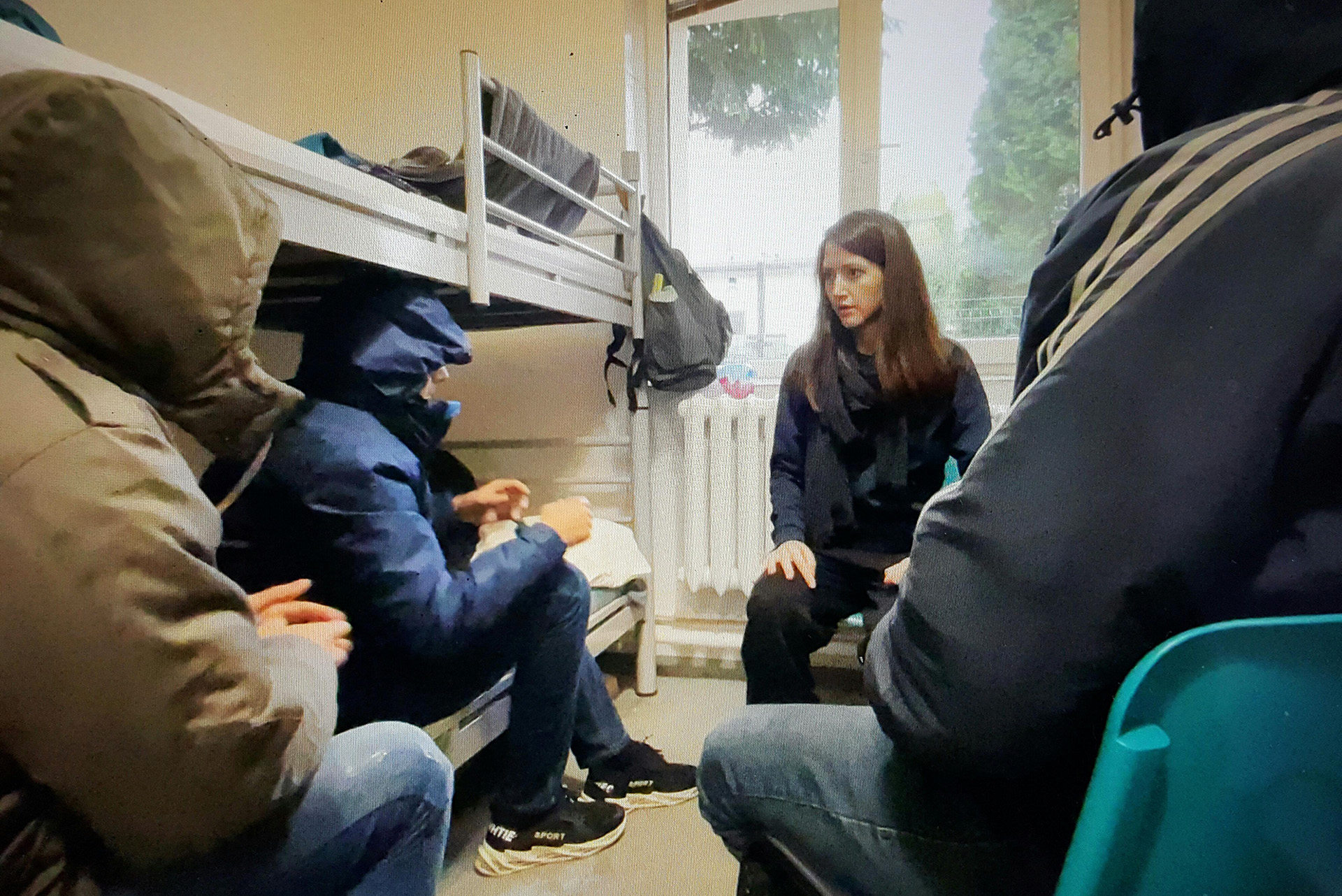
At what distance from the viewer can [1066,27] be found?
1.62 m

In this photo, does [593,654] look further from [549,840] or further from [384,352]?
[384,352]

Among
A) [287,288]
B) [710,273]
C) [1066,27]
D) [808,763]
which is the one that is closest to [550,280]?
[287,288]

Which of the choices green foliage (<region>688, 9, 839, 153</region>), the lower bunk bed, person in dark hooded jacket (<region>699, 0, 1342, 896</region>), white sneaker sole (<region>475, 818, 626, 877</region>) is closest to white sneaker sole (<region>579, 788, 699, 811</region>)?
white sneaker sole (<region>475, 818, 626, 877</region>)

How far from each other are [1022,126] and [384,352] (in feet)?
5.16

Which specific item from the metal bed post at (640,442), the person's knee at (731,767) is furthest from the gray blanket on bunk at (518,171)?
the person's knee at (731,767)

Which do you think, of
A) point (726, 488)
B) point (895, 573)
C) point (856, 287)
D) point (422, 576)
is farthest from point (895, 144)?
point (422, 576)

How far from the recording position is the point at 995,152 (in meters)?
1.62

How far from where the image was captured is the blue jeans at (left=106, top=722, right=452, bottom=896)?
1.58 ft

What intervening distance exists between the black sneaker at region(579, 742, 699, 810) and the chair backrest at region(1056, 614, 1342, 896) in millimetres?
915

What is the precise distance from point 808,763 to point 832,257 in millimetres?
985

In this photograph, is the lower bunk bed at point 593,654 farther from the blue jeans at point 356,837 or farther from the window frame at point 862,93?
the window frame at point 862,93

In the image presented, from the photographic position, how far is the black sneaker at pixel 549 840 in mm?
999

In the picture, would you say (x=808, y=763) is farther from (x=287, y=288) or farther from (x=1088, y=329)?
(x=287, y=288)

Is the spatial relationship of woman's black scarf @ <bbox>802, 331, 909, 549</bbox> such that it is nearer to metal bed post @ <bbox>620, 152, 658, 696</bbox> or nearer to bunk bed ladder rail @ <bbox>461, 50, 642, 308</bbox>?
metal bed post @ <bbox>620, 152, 658, 696</bbox>
